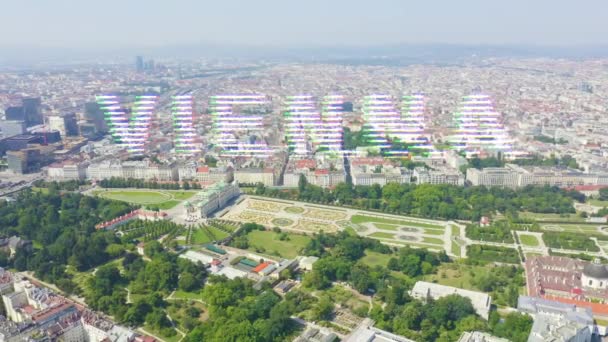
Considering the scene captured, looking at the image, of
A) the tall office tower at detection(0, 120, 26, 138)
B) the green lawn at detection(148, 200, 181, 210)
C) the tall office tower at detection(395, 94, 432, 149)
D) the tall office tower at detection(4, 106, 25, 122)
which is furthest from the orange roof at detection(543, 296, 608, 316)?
the tall office tower at detection(4, 106, 25, 122)

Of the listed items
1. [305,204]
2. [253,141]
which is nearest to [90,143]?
[253,141]

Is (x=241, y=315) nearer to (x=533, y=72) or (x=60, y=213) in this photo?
(x=60, y=213)

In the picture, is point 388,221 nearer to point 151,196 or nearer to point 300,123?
point 151,196

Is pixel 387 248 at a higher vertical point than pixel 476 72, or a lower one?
lower

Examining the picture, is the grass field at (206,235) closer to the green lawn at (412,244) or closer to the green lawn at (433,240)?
the green lawn at (412,244)

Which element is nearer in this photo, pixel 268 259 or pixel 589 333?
pixel 589 333

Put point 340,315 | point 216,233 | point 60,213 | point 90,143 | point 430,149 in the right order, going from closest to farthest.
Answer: point 340,315 → point 216,233 → point 60,213 → point 430,149 → point 90,143
